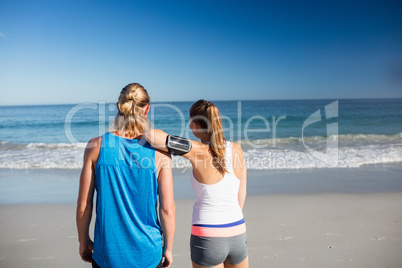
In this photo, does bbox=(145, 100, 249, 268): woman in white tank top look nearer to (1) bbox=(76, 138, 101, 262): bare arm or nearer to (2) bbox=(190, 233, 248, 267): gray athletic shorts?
(2) bbox=(190, 233, 248, 267): gray athletic shorts

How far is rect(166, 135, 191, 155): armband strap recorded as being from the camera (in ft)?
4.94

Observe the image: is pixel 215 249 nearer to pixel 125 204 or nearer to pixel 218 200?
pixel 218 200

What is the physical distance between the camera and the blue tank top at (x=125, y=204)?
145cm

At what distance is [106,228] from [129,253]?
0.20m

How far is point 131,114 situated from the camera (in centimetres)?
153

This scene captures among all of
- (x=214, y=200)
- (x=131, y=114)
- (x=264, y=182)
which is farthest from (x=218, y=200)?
(x=264, y=182)

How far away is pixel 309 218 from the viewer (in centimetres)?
426

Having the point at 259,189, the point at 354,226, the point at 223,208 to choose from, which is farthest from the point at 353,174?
the point at 223,208

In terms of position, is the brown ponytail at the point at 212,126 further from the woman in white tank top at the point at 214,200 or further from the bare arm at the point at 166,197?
the bare arm at the point at 166,197

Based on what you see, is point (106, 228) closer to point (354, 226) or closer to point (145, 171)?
point (145, 171)

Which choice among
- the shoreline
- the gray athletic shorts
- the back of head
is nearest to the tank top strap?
the gray athletic shorts

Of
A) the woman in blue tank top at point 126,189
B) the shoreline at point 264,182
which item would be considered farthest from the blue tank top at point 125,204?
the shoreline at point 264,182

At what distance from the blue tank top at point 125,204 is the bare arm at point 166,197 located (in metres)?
0.05

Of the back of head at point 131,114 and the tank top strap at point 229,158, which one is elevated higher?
the back of head at point 131,114
